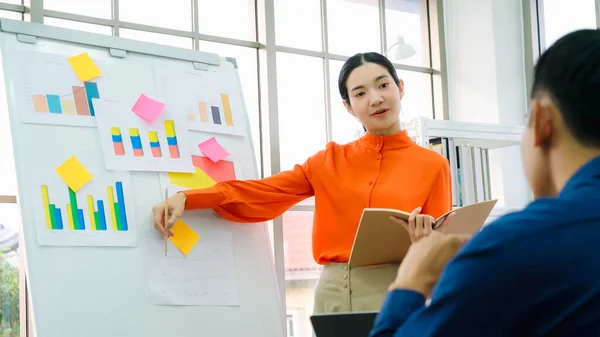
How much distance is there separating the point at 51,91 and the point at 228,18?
161 centimetres

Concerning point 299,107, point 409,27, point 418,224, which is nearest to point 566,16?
point 409,27

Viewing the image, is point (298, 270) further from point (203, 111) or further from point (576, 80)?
point (576, 80)

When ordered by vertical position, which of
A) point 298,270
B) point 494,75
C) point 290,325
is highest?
point 494,75

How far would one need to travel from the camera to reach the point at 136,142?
88.3 inches

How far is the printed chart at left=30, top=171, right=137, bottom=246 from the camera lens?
6.58ft

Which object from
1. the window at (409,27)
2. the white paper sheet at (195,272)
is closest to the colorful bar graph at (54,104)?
the white paper sheet at (195,272)

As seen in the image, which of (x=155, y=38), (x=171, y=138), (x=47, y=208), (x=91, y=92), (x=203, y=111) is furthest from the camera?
(x=155, y=38)

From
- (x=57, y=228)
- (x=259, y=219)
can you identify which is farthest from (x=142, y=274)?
(x=259, y=219)

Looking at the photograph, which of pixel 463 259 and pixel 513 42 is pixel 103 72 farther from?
pixel 513 42

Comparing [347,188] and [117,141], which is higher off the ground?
[117,141]

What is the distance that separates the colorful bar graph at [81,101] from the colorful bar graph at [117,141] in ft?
0.31

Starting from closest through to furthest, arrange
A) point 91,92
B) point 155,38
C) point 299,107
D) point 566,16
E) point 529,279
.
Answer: point 529,279 < point 91,92 < point 155,38 < point 299,107 < point 566,16

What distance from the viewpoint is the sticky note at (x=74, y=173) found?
6.77ft

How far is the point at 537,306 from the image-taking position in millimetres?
680
